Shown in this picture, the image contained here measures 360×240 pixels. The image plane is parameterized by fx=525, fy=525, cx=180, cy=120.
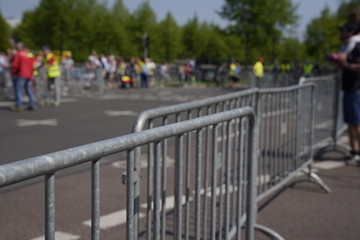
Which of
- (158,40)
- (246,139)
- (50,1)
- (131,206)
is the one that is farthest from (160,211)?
(158,40)

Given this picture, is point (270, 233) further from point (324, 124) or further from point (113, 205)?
point (324, 124)

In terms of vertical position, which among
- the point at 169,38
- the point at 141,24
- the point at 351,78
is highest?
the point at 141,24

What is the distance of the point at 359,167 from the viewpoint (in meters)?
6.77

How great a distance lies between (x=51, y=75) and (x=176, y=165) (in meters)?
14.0

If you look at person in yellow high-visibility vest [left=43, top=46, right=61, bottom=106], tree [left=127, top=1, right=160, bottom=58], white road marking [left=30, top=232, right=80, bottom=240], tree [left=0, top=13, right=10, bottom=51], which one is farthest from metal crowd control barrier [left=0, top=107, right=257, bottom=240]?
tree [left=0, top=13, right=10, bottom=51]

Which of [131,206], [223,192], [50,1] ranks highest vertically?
[50,1]

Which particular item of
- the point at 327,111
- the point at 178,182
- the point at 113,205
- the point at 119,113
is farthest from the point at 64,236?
the point at 119,113

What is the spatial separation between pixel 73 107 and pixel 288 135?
11.3 m

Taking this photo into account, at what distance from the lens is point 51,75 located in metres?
15.8

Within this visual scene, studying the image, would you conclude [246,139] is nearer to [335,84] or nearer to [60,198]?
[60,198]

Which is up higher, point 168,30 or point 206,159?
point 168,30

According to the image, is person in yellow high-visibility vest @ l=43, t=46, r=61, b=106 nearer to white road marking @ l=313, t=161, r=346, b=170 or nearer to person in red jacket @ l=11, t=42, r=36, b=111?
person in red jacket @ l=11, t=42, r=36, b=111

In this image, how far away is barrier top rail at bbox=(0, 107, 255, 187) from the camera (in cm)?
141

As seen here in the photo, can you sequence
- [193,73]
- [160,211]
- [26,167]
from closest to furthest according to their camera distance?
[26,167] < [160,211] < [193,73]
